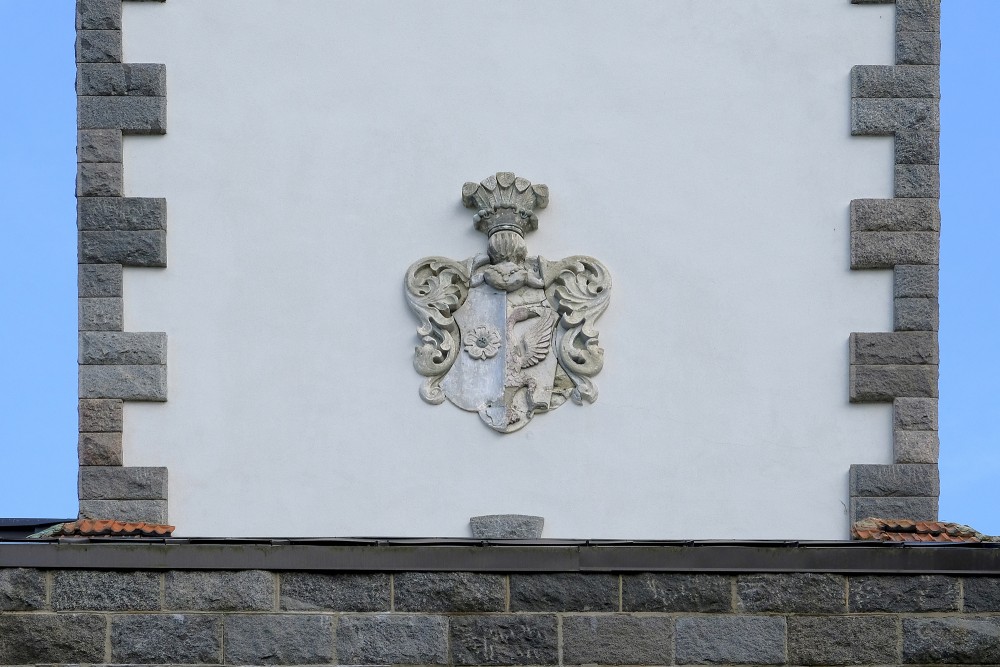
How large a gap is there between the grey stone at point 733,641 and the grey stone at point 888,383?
2.87 metres

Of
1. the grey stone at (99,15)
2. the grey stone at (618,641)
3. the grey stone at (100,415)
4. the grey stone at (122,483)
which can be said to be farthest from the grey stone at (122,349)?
the grey stone at (618,641)

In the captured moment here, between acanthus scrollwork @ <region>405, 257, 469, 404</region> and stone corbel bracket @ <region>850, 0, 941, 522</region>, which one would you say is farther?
acanthus scrollwork @ <region>405, 257, 469, 404</region>

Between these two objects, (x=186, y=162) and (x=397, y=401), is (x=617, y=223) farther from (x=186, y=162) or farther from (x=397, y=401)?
(x=186, y=162)

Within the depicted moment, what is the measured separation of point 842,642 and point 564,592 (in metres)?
1.38

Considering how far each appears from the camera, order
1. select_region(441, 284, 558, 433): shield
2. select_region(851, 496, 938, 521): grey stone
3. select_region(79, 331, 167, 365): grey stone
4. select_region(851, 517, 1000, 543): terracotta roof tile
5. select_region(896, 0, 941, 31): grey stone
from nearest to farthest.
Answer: select_region(851, 517, 1000, 543): terracotta roof tile, select_region(851, 496, 938, 521): grey stone, select_region(441, 284, 558, 433): shield, select_region(79, 331, 167, 365): grey stone, select_region(896, 0, 941, 31): grey stone

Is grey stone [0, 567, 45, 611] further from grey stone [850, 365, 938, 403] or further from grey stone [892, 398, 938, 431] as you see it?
grey stone [892, 398, 938, 431]

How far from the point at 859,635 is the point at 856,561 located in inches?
14.2

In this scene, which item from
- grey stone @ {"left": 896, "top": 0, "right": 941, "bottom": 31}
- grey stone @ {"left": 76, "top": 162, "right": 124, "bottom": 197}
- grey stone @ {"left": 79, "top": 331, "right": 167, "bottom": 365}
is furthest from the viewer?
grey stone @ {"left": 896, "top": 0, "right": 941, "bottom": 31}

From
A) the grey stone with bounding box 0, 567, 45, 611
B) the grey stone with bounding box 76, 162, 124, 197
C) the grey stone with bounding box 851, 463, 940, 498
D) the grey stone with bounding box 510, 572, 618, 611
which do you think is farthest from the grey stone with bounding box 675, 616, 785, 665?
the grey stone with bounding box 76, 162, 124, 197

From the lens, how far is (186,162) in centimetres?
1246

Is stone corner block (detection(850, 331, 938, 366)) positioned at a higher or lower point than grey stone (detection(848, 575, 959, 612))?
higher

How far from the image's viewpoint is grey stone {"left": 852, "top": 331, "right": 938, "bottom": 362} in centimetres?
1202

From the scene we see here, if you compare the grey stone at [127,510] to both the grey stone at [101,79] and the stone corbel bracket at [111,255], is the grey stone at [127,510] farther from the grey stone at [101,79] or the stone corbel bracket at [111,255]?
the grey stone at [101,79]

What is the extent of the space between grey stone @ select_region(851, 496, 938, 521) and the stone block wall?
2292 mm
